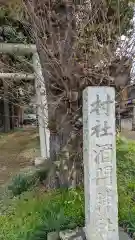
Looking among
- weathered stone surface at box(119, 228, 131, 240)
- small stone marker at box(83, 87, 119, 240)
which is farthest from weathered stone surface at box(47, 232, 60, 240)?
weathered stone surface at box(119, 228, 131, 240)

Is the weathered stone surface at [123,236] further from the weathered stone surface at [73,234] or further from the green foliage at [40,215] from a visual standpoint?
the green foliage at [40,215]

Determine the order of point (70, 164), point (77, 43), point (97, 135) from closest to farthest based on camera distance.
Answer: point (97, 135) < point (77, 43) < point (70, 164)

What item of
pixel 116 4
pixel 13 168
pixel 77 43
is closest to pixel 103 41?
pixel 77 43

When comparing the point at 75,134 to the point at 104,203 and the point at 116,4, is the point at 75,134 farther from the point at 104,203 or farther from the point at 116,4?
the point at 116,4

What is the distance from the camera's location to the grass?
3.31 meters

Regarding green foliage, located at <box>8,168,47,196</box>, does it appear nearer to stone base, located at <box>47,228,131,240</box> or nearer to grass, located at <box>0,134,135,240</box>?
grass, located at <box>0,134,135,240</box>

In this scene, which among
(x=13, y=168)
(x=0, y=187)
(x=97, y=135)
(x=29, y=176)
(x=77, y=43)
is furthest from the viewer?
(x=13, y=168)

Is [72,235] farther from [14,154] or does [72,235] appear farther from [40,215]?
[14,154]

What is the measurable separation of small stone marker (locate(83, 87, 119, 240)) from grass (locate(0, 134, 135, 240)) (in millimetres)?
576

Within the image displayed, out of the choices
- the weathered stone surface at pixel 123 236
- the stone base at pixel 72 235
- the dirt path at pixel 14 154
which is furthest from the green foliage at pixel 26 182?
the weathered stone surface at pixel 123 236

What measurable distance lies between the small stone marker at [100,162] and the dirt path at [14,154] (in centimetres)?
364

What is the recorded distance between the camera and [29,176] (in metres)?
4.94

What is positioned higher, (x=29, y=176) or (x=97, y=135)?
(x=97, y=135)

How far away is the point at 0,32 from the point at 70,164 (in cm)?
600
